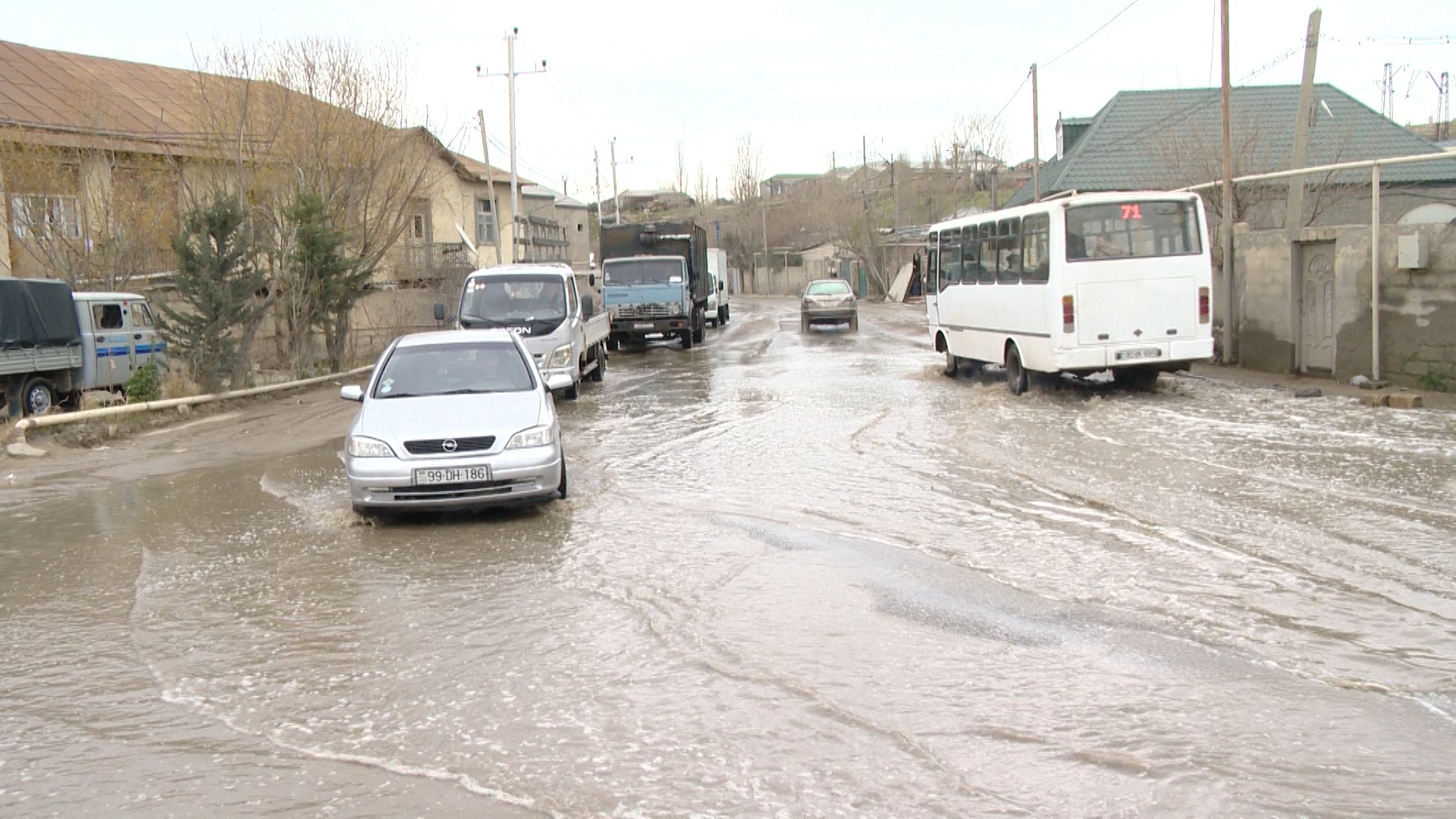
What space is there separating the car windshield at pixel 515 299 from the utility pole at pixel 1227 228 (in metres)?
10.4

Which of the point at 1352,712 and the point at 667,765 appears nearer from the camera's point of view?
the point at 667,765

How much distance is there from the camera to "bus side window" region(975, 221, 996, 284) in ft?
55.3

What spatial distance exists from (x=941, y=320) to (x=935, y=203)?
164ft

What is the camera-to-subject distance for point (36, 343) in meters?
16.6

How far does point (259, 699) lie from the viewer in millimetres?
5148

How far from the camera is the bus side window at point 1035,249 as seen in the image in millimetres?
14922

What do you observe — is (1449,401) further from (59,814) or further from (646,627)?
(59,814)

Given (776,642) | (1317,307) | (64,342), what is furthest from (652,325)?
(776,642)

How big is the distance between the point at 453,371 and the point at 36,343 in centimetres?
1019

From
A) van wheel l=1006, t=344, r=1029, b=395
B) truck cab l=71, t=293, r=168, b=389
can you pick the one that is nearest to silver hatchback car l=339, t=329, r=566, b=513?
van wheel l=1006, t=344, r=1029, b=395

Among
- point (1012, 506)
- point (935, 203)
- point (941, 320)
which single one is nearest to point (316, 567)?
point (1012, 506)

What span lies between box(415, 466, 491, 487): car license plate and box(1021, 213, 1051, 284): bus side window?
8973 mm

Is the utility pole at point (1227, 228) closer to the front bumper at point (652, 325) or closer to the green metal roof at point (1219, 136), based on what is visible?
the green metal roof at point (1219, 136)

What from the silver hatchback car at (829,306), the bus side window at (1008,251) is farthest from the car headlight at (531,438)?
the silver hatchback car at (829,306)
